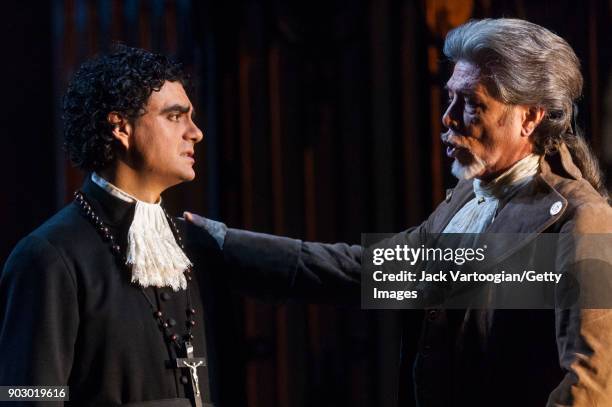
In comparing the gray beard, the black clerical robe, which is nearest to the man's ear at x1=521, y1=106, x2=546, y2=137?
the gray beard

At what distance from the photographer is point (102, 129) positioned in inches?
83.8

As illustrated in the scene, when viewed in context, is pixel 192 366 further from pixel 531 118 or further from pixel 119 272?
pixel 531 118

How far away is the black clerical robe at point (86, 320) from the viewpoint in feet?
6.40

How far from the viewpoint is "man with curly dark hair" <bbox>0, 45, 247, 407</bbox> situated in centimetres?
197

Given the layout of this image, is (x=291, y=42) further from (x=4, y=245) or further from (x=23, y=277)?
(x=23, y=277)

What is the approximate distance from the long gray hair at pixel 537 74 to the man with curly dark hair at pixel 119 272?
70cm

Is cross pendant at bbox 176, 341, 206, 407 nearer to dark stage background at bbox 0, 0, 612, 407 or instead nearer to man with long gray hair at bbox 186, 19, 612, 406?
man with long gray hair at bbox 186, 19, 612, 406

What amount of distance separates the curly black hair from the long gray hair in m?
0.73

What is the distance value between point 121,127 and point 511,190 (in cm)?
91

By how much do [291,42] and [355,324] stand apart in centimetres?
105

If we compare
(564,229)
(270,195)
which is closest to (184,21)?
(270,195)

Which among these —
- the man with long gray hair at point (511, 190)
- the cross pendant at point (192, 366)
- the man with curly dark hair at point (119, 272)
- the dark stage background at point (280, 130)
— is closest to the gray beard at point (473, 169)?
the man with long gray hair at point (511, 190)

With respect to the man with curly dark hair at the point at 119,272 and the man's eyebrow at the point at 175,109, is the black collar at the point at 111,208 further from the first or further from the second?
the man's eyebrow at the point at 175,109

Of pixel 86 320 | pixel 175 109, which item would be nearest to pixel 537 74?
pixel 175 109
